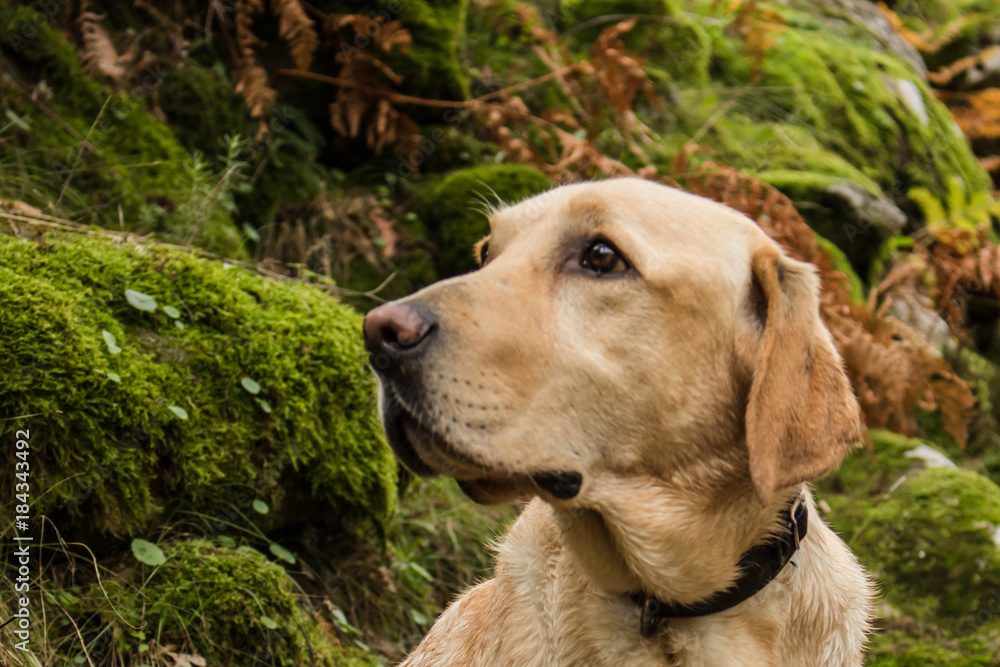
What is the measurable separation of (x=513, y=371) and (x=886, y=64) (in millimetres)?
11925

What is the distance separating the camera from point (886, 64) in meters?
11.8

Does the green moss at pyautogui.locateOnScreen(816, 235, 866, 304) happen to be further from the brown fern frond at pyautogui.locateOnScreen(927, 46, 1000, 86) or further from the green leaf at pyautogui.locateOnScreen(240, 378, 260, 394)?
the brown fern frond at pyautogui.locateOnScreen(927, 46, 1000, 86)

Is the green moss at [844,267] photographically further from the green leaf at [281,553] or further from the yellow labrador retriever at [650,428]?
the green leaf at [281,553]

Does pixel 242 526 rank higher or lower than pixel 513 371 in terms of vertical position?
lower

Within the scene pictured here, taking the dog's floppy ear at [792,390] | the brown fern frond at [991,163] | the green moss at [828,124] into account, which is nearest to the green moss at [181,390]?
the dog's floppy ear at [792,390]

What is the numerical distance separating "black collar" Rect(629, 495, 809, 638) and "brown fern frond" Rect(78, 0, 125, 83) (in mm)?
4621

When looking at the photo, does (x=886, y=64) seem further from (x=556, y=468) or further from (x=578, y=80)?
(x=556, y=468)

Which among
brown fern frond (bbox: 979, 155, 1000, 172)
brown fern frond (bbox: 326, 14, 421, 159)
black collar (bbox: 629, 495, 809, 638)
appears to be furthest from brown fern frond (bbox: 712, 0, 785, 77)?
black collar (bbox: 629, 495, 809, 638)

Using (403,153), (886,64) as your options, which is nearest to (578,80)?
(403,153)

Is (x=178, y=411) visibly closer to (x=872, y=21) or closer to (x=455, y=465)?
(x=455, y=465)

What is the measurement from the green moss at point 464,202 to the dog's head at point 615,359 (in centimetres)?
332

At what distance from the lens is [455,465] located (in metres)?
2.23

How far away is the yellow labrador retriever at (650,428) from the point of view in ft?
7.34

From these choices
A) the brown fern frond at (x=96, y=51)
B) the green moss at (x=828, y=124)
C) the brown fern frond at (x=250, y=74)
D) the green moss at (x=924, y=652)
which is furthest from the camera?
the green moss at (x=828, y=124)
